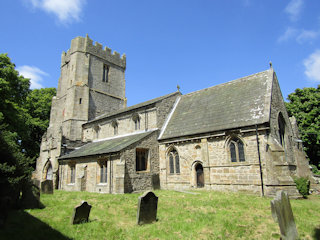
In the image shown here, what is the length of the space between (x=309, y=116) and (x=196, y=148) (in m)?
17.5

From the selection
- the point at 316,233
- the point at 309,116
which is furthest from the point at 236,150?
the point at 309,116

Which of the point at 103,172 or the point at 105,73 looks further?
the point at 105,73

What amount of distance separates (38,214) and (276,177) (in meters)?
12.6

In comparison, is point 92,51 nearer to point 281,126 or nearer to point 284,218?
point 281,126

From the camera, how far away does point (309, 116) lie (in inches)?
1033

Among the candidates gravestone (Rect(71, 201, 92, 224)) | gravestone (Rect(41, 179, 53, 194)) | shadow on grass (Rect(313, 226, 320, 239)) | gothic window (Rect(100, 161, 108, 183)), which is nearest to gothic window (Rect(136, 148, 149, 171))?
gothic window (Rect(100, 161, 108, 183))

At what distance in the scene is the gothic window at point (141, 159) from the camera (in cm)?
1820

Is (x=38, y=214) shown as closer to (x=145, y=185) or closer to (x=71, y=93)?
(x=145, y=185)

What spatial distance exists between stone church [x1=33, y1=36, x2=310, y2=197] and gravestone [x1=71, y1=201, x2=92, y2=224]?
26.0 feet

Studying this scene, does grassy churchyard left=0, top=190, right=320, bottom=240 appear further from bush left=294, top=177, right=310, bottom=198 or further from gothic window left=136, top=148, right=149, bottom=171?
gothic window left=136, top=148, right=149, bottom=171

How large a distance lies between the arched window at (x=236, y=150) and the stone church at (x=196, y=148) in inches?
1.8

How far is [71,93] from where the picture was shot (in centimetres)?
2953

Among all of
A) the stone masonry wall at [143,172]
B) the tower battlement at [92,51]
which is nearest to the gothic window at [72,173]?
the stone masonry wall at [143,172]

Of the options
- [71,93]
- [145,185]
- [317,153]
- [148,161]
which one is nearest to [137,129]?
[148,161]
